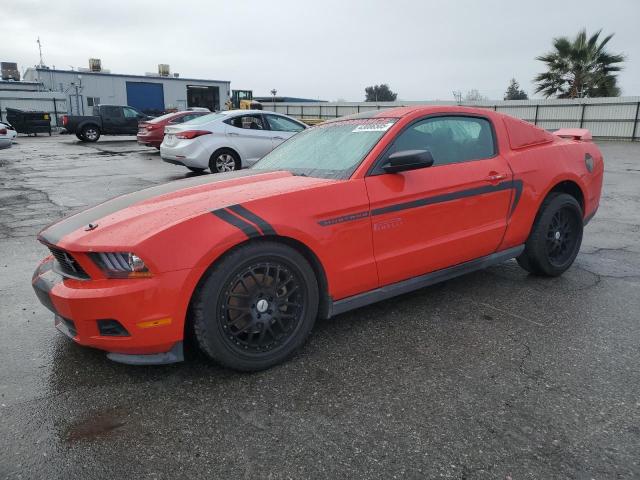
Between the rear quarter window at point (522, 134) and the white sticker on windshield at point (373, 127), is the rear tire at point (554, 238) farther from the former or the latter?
the white sticker on windshield at point (373, 127)

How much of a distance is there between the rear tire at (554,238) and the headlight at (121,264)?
308 cm

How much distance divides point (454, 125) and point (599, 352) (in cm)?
184

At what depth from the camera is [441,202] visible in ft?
11.0

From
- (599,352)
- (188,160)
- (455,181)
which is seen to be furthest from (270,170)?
(188,160)

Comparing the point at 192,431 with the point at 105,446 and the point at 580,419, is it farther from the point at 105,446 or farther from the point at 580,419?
the point at 580,419

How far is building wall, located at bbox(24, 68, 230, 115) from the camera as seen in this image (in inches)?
1598

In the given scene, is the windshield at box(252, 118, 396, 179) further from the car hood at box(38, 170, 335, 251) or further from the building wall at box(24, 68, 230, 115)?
the building wall at box(24, 68, 230, 115)

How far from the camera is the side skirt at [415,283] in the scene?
10.0 feet

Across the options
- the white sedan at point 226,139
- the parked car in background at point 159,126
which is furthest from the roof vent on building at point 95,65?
the white sedan at point 226,139

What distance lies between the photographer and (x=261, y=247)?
8.72ft

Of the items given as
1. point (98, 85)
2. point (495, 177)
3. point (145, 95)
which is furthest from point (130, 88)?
point (495, 177)

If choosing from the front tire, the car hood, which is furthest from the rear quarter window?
the front tire

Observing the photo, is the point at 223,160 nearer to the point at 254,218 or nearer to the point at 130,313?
the point at 254,218

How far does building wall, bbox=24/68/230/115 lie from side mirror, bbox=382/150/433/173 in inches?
1698
